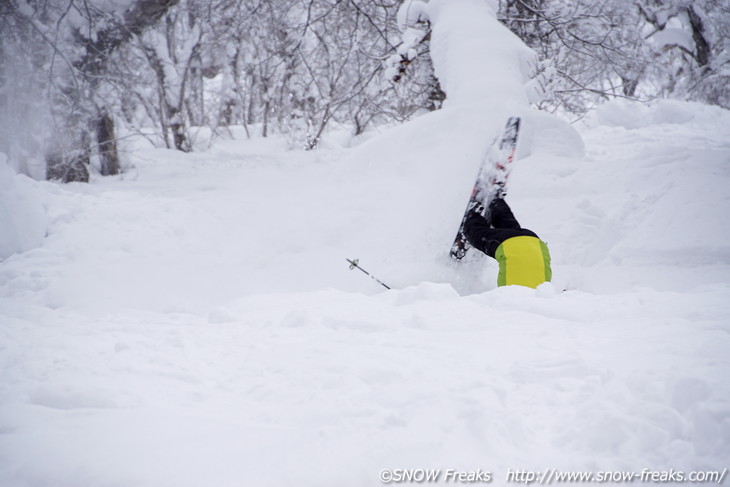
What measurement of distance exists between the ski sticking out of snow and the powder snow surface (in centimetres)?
12

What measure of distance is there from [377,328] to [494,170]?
254cm

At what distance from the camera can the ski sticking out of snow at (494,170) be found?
392 centimetres

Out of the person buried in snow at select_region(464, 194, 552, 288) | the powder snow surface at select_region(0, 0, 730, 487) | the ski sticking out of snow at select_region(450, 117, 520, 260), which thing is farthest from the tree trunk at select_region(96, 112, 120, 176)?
the person buried in snow at select_region(464, 194, 552, 288)

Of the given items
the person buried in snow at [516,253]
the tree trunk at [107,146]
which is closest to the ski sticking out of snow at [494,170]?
the person buried in snow at [516,253]

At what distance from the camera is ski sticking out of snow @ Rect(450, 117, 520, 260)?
3916 millimetres

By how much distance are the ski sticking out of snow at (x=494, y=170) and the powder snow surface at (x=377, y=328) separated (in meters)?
0.12

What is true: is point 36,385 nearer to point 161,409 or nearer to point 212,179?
point 161,409

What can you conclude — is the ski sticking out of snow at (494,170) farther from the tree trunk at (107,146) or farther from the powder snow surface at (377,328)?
the tree trunk at (107,146)

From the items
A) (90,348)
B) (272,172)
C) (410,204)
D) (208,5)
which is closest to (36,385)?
(90,348)

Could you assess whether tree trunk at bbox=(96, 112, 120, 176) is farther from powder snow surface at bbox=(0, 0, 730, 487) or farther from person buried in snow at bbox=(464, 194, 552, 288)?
person buried in snow at bbox=(464, 194, 552, 288)

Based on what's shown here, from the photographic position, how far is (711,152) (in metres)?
4.48

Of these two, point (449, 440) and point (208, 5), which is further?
point (208, 5)

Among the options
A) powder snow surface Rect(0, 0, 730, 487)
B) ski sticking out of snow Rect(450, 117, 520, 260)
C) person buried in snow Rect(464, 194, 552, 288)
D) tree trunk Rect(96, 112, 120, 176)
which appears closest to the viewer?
powder snow surface Rect(0, 0, 730, 487)

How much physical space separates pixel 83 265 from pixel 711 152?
623cm
